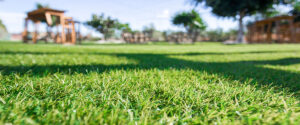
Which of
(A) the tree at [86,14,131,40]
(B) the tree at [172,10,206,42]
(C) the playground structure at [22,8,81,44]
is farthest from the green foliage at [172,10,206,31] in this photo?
(C) the playground structure at [22,8,81,44]

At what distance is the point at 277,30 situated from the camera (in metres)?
14.3

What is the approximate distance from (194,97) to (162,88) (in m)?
0.21

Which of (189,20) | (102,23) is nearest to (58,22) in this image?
(102,23)

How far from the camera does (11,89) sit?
0.89 m

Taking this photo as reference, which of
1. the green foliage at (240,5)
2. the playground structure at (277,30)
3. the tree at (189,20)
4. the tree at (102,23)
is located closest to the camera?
the green foliage at (240,5)

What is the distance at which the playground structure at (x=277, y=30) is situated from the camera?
45.0ft

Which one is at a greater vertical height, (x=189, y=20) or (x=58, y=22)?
(x=189, y=20)

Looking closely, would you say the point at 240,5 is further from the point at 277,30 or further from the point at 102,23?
the point at 102,23

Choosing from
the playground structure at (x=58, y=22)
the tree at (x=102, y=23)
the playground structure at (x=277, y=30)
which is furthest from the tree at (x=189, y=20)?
the playground structure at (x=58, y=22)

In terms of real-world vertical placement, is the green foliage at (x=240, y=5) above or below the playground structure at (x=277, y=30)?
above

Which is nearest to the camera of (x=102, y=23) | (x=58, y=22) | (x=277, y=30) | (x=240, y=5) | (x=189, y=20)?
(x=58, y=22)

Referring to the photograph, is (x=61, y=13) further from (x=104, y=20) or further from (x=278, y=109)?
(x=104, y=20)

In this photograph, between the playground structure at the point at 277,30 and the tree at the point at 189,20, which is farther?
the tree at the point at 189,20

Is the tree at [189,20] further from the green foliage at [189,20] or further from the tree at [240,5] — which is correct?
the tree at [240,5]
